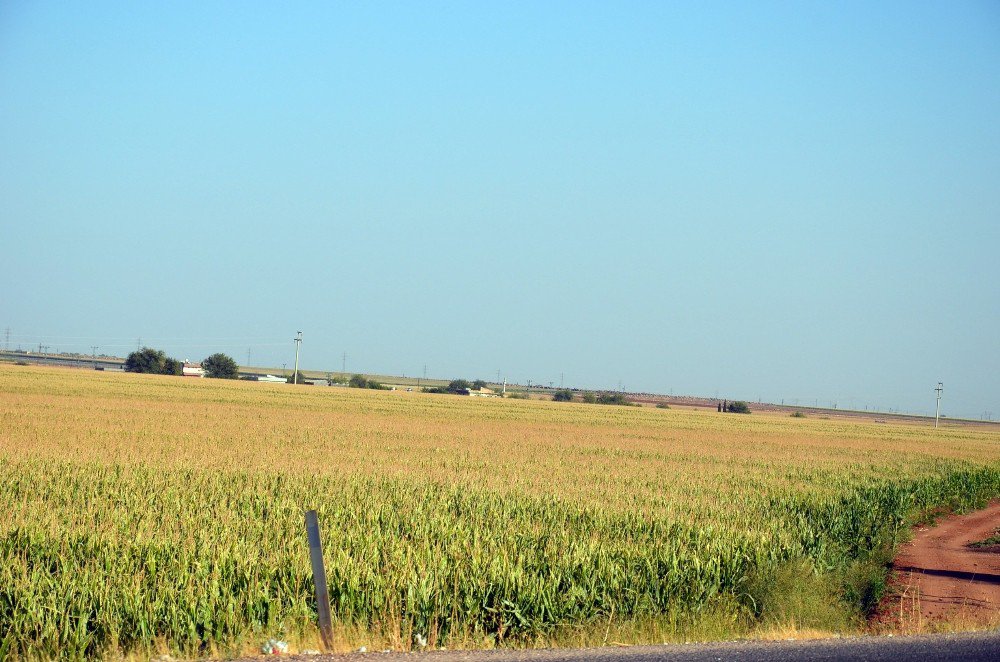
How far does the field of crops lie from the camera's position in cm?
920

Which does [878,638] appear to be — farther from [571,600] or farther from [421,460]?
[421,460]

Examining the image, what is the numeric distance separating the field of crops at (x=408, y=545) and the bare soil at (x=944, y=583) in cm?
55

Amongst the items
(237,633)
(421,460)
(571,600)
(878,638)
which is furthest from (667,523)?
(421,460)

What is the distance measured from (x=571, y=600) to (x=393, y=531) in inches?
162

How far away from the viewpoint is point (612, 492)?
2133cm

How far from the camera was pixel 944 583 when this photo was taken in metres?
14.7

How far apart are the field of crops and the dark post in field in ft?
1.48

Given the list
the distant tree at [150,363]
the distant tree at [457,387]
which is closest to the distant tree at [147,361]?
the distant tree at [150,363]

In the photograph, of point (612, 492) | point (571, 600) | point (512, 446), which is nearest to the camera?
point (571, 600)

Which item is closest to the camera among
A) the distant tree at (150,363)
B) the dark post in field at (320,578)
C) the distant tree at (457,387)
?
the dark post in field at (320,578)

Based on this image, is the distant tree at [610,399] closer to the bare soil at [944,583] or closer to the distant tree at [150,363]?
the distant tree at [150,363]

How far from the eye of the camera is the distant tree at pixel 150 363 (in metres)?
148

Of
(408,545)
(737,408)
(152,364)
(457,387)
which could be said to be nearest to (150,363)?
(152,364)

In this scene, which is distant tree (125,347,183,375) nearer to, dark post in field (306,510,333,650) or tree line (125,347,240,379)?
tree line (125,347,240,379)
